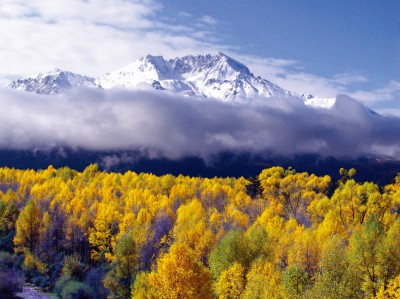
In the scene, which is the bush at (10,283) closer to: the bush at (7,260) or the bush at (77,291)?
the bush at (77,291)

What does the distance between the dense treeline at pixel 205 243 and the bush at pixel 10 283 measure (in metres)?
0.41

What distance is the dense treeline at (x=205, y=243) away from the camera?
166ft

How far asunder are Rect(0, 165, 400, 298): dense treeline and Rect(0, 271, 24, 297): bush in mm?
408

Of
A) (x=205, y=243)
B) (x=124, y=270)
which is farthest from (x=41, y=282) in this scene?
(x=205, y=243)

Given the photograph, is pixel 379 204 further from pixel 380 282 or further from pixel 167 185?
pixel 167 185

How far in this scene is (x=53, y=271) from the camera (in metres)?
86.9

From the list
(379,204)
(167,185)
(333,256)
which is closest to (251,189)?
(167,185)

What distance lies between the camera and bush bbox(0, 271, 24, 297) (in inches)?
2876

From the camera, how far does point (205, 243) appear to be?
7612 centimetres

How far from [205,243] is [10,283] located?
32550mm

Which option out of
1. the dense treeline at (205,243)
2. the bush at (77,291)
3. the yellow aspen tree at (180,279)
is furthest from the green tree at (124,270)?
the yellow aspen tree at (180,279)

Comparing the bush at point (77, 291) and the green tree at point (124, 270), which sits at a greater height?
the green tree at point (124, 270)

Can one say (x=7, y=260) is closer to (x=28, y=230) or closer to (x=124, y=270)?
(x=28, y=230)

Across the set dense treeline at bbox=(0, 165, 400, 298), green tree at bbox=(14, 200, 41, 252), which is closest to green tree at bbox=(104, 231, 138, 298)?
dense treeline at bbox=(0, 165, 400, 298)
